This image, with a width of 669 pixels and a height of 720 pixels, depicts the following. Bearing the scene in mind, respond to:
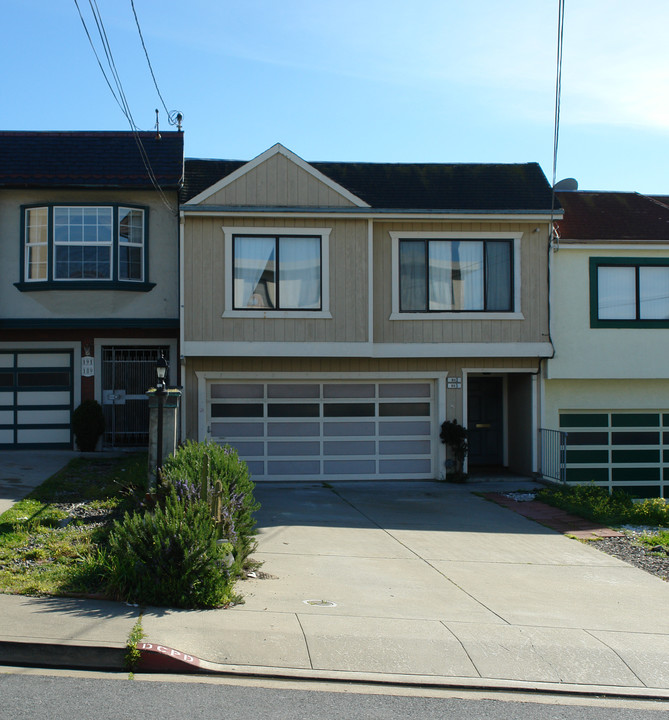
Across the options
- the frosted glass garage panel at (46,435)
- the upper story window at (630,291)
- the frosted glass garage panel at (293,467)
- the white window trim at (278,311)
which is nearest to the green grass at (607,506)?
the upper story window at (630,291)

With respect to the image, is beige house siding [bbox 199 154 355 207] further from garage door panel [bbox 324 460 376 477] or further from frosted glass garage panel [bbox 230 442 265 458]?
garage door panel [bbox 324 460 376 477]

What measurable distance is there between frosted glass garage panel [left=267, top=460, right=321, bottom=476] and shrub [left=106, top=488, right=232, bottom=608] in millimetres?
9304

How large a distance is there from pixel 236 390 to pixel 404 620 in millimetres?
10000

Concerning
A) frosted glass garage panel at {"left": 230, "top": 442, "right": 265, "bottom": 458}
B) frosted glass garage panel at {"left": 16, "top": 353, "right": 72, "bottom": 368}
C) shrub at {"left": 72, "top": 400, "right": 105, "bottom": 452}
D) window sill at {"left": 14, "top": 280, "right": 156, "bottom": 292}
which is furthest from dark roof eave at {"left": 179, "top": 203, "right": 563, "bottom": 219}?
frosted glass garage panel at {"left": 230, "top": 442, "right": 265, "bottom": 458}

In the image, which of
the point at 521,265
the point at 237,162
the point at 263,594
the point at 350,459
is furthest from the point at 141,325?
the point at 263,594

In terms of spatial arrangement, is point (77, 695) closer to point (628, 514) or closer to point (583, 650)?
point (583, 650)

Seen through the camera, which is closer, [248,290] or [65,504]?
[65,504]

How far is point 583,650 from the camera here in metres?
6.78

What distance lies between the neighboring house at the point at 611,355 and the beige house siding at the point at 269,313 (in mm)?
4355

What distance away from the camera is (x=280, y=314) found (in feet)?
52.4

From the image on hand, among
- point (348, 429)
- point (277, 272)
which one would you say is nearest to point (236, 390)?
point (348, 429)

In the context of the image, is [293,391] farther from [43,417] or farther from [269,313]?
[43,417]

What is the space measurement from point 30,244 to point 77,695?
12.7 m

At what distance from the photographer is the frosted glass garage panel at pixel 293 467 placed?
16.9 metres
